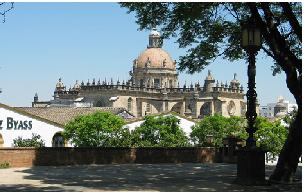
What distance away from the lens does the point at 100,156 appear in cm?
2400

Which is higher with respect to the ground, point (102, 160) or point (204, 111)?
point (204, 111)

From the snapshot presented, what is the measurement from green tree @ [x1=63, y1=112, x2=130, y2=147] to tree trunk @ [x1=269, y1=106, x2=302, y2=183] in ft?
70.7

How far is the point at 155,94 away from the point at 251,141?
107 m

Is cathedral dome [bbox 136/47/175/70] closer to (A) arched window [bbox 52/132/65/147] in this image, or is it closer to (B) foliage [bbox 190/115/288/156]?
(B) foliage [bbox 190/115/288/156]

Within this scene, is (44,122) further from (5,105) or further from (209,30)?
(209,30)

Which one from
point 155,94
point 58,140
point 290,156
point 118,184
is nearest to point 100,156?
point 118,184

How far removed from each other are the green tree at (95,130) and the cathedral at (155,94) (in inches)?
2710

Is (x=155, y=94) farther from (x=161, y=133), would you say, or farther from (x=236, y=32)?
(x=236, y=32)

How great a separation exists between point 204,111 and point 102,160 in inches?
3773

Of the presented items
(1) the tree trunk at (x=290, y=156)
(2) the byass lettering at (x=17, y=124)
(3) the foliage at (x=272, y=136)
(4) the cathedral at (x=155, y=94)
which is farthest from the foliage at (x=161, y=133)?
(4) the cathedral at (x=155, y=94)

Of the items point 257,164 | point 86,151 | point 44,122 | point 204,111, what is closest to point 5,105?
point 44,122

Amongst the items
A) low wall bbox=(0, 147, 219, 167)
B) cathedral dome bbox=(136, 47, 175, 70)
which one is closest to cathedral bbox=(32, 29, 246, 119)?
cathedral dome bbox=(136, 47, 175, 70)

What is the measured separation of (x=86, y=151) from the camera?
23703mm

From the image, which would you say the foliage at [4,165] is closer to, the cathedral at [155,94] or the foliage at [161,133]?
the foliage at [161,133]
